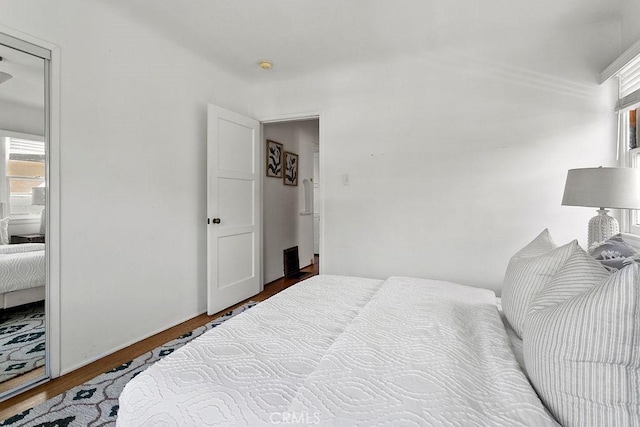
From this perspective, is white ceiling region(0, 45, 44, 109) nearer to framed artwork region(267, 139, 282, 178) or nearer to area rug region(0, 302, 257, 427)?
area rug region(0, 302, 257, 427)

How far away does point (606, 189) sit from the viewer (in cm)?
169

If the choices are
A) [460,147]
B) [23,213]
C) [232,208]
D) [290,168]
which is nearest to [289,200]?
[290,168]

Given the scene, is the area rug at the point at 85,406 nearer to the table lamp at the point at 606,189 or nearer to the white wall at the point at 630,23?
the table lamp at the point at 606,189

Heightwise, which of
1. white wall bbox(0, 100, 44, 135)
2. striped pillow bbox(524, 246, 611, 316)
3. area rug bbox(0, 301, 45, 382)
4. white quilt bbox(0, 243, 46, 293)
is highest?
white wall bbox(0, 100, 44, 135)

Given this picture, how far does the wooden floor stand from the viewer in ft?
5.60

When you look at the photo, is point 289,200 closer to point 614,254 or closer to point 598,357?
point 614,254

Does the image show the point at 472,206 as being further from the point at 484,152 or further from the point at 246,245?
the point at 246,245

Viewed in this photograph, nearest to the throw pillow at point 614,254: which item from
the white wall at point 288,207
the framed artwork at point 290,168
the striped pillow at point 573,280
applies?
the striped pillow at point 573,280

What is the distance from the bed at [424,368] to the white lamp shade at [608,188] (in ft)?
2.55

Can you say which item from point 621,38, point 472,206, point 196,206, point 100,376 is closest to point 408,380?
point 100,376

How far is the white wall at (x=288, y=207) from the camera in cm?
425

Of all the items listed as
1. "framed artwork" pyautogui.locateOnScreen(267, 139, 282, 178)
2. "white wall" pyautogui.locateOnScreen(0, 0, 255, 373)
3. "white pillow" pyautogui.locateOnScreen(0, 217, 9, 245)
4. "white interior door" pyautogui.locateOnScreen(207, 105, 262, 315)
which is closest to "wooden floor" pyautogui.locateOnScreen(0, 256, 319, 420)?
"white wall" pyautogui.locateOnScreen(0, 0, 255, 373)

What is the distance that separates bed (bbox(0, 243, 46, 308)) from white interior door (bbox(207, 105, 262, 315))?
1.22m

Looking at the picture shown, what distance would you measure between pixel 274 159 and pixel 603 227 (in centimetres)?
342
